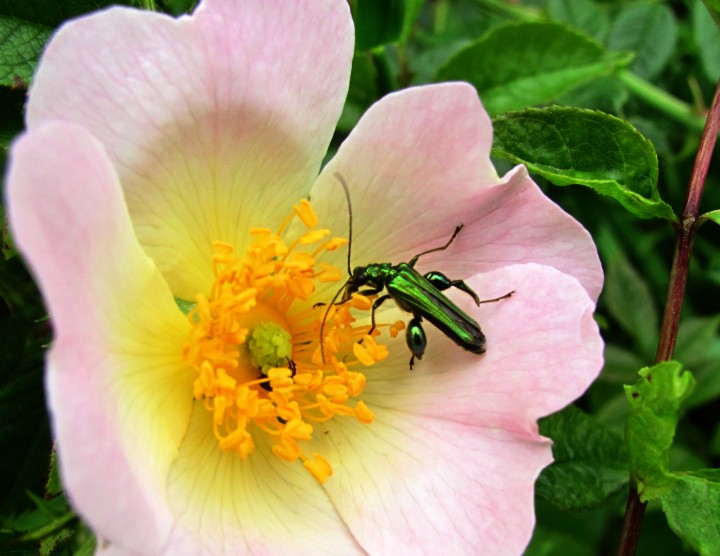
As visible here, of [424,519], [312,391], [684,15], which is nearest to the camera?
[424,519]

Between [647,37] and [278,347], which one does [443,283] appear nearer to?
[278,347]

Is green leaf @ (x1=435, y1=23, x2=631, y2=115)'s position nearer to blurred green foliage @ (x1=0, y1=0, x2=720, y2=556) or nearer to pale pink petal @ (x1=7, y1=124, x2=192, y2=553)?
blurred green foliage @ (x1=0, y1=0, x2=720, y2=556)

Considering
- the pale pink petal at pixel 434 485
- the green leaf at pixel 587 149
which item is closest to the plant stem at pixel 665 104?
the green leaf at pixel 587 149

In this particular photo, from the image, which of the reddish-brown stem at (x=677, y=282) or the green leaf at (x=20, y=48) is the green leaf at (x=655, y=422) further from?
the green leaf at (x=20, y=48)

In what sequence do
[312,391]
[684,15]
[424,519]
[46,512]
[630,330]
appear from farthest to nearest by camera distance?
[684,15], [630,330], [312,391], [424,519], [46,512]

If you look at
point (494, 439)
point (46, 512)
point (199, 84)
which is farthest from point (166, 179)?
point (494, 439)

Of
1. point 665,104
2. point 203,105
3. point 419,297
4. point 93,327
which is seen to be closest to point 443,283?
point 419,297

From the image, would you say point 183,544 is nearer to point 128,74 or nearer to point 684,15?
point 128,74
